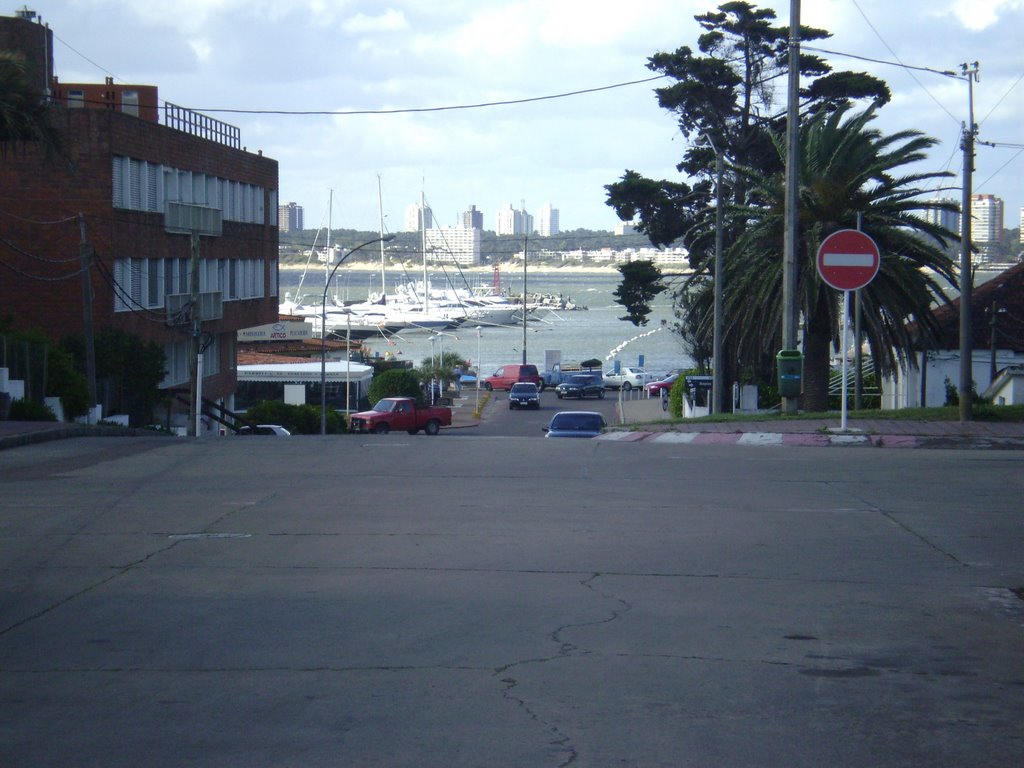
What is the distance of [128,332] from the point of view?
3622cm

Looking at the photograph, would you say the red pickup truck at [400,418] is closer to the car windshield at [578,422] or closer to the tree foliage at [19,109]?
the car windshield at [578,422]

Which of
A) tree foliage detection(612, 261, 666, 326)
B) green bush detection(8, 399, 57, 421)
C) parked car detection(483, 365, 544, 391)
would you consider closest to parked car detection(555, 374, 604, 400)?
parked car detection(483, 365, 544, 391)

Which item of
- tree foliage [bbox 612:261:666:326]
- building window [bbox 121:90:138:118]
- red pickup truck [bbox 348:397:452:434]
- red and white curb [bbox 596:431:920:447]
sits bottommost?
red pickup truck [bbox 348:397:452:434]

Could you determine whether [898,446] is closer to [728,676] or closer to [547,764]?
[728,676]

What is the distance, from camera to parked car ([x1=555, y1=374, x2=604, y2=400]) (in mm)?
69312

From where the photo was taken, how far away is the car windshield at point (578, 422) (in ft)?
93.0

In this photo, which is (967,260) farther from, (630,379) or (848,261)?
(630,379)

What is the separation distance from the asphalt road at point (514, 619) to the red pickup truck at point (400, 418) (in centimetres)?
2892

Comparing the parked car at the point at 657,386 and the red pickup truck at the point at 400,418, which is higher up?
the parked car at the point at 657,386

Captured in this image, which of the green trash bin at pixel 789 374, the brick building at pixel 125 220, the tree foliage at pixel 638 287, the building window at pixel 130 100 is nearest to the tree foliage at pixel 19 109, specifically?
the brick building at pixel 125 220

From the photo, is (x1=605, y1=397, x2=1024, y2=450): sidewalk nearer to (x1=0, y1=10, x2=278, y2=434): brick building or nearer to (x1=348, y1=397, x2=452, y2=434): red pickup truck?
(x1=0, y1=10, x2=278, y2=434): brick building

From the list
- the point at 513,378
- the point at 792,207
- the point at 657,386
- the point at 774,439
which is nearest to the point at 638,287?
the point at 657,386

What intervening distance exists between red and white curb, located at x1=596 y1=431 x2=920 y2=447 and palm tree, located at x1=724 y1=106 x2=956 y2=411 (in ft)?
23.6

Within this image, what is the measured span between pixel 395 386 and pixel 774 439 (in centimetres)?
4606
